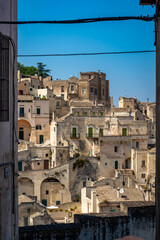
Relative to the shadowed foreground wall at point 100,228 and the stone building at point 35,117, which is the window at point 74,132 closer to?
the stone building at point 35,117

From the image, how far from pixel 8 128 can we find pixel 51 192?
102 feet

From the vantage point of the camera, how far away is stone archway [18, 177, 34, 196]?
34.9m

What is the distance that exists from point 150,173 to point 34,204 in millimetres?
16807

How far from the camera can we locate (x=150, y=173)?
36625 mm

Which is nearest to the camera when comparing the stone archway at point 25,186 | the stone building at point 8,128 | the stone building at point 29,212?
the stone building at point 8,128

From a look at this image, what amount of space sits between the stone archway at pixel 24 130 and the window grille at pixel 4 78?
39213mm

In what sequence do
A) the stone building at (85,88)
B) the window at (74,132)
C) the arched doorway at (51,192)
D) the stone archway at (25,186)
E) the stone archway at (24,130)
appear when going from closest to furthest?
the stone archway at (25,186), the arched doorway at (51,192), the window at (74,132), the stone archway at (24,130), the stone building at (85,88)

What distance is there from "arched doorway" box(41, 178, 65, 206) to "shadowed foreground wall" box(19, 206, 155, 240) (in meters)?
28.2

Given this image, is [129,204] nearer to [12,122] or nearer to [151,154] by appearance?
[12,122]

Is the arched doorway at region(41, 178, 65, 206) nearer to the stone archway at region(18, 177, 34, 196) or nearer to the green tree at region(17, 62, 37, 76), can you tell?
the stone archway at region(18, 177, 34, 196)

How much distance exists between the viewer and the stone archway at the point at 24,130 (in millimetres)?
44938

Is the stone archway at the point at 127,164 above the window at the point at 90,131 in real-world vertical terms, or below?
below

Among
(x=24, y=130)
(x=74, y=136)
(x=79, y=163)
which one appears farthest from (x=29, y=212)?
(x=24, y=130)

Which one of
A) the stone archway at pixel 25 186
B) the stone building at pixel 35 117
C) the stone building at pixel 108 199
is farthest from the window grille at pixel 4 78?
the stone building at pixel 35 117
